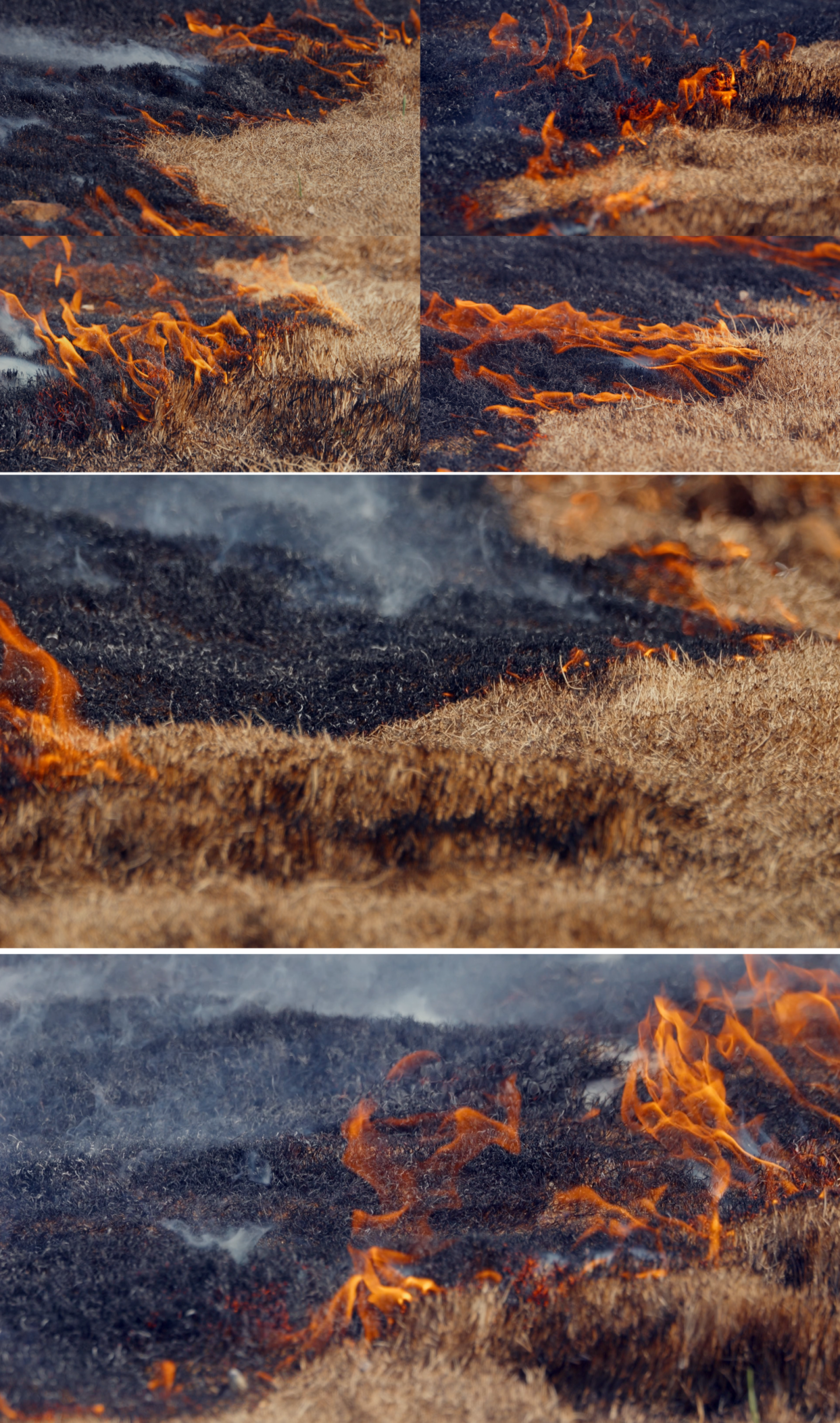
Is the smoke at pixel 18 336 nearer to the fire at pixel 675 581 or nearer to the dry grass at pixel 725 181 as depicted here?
the dry grass at pixel 725 181

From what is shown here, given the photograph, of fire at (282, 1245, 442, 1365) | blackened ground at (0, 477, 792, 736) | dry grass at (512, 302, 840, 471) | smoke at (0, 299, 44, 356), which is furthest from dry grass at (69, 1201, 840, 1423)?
smoke at (0, 299, 44, 356)

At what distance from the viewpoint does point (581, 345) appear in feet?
5.97

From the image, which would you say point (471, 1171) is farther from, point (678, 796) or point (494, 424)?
point (494, 424)

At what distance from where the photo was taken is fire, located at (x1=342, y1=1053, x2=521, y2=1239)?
1.60 meters

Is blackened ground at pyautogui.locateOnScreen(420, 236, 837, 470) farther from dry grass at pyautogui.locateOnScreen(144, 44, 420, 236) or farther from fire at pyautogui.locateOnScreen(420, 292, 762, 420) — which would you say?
dry grass at pyautogui.locateOnScreen(144, 44, 420, 236)

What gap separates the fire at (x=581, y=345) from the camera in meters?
1.81

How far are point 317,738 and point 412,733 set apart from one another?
21 centimetres

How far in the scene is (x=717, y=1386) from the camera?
1.46m

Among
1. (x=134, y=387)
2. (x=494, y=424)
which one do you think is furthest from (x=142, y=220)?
(x=494, y=424)

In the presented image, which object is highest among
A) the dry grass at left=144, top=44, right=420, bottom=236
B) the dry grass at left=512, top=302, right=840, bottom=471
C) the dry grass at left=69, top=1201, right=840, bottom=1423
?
the dry grass at left=144, top=44, right=420, bottom=236

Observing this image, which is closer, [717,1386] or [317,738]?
[717,1386]

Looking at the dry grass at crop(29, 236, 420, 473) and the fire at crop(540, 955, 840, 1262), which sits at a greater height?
the dry grass at crop(29, 236, 420, 473)

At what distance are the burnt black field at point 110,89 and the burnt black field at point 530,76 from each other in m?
0.18

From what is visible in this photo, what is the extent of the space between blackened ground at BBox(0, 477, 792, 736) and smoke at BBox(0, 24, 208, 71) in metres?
1.04
